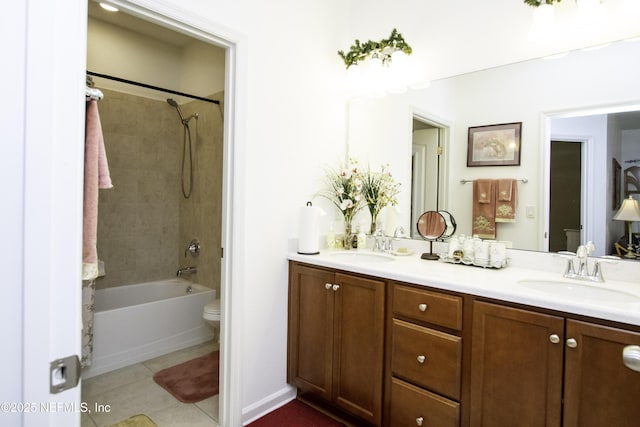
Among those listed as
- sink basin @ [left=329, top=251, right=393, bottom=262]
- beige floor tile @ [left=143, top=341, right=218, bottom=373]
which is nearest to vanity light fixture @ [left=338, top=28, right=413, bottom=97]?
sink basin @ [left=329, top=251, right=393, bottom=262]

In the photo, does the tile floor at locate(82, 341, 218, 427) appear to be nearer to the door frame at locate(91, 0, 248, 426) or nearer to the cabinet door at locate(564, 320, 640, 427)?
the door frame at locate(91, 0, 248, 426)

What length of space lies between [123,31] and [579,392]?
13.9ft

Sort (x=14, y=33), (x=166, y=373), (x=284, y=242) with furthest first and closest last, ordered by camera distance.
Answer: (x=166, y=373)
(x=284, y=242)
(x=14, y=33)

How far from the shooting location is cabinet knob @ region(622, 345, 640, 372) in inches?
42.6

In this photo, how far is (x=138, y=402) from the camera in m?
2.18

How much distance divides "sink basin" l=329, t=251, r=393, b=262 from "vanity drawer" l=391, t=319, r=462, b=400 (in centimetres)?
61

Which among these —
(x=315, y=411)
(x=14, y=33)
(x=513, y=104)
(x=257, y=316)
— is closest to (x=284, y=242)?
(x=257, y=316)

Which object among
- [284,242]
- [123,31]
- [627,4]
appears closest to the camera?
[627,4]

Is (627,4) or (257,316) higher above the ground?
(627,4)

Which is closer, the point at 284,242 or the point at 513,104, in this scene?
the point at 513,104

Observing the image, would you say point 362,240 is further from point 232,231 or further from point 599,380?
point 599,380

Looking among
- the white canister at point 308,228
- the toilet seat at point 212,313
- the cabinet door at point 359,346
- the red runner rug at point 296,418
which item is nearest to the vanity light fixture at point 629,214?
the cabinet door at point 359,346

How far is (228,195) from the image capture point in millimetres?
1927

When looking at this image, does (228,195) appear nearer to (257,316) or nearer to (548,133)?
(257,316)
